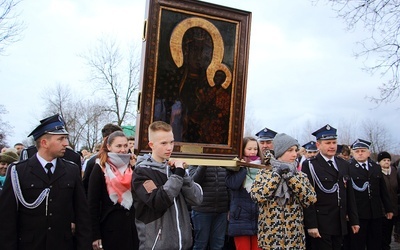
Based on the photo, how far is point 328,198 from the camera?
18.4ft

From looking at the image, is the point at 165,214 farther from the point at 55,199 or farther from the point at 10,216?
the point at 10,216

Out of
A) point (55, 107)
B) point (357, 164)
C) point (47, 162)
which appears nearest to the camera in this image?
point (47, 162)

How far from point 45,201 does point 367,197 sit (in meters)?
5.74

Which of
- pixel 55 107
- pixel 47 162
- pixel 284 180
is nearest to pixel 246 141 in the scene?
pixel 284 180

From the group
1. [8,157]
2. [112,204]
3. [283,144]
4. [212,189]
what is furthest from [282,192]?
[8,157]

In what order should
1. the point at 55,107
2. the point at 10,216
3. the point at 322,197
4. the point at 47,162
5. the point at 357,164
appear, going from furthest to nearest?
the point at 55,107, the point at 357,164, the point at 322,197, the point at 47,162, the point at 10,216

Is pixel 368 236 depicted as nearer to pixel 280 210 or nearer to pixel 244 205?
pixel 244 205

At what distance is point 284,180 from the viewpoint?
4.86 meters

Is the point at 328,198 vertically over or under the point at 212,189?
over

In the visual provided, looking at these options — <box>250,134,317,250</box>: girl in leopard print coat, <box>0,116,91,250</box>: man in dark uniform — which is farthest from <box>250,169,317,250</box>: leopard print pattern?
<box>0,116,91,250</box>: man in dark uniform

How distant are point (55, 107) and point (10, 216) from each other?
3689 centimetres

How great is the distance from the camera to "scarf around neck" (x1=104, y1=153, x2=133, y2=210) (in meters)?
4.89

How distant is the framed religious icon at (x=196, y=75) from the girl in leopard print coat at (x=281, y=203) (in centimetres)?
60

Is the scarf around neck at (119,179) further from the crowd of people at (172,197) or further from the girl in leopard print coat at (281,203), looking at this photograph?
the girl in leopard print coat at (281,203)
